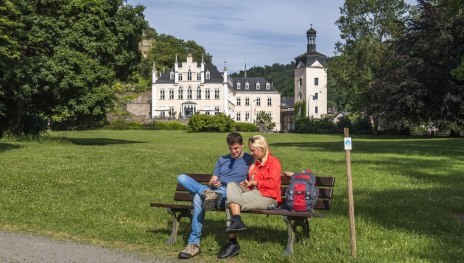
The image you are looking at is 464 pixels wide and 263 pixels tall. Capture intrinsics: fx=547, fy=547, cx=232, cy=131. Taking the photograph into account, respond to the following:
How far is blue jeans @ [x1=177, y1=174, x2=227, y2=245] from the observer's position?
7348mm

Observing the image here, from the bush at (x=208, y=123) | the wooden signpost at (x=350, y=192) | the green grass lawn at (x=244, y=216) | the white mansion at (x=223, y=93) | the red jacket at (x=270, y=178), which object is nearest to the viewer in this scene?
the wooden signpost at (x=350, y=192)

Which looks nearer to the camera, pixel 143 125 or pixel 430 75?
pixel 430 75

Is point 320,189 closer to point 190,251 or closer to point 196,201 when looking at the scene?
point 196,201

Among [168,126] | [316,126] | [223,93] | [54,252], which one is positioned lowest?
[54,252]

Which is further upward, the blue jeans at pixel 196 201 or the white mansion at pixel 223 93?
the white mansion at pixel 223 93

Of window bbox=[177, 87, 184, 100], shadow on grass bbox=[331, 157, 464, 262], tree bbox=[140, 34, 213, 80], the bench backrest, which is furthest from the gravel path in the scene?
tree bbox=[140, 34, 213, 80]

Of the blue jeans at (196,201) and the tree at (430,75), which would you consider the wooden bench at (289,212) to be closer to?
the blue jeans at (196,201)

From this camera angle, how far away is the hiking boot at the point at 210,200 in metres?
7.54

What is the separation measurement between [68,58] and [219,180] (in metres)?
25.5

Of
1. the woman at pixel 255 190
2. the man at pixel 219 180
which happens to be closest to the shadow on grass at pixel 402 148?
the man at pixel 219 180

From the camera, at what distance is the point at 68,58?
31422mm

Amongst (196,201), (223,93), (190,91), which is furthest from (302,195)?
(190,91)

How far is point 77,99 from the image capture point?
3278cm

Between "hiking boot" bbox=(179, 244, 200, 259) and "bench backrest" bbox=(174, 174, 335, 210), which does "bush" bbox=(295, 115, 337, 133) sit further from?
"hiking boot" bbox=(179, 244, 200, 259)
